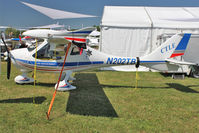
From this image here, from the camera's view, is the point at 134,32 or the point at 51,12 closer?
the point at 51,12

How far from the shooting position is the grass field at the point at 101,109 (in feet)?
13.4

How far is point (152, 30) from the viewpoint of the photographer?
11898 millimetres

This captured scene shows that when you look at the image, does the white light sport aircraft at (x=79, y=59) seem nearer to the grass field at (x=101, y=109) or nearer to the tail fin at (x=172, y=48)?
the tail fin at (x=172, y=48)

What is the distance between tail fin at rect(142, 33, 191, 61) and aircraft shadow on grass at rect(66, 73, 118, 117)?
8.80 ft

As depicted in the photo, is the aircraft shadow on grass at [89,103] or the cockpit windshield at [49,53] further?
the cockpit windshield at [49,53]

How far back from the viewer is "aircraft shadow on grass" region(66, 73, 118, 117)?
4.95 m

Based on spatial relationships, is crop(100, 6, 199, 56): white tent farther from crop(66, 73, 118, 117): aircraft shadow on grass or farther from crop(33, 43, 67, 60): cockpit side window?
crop(33, 43, 67, 60): cockpit side window

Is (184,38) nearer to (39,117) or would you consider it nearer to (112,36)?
(112,36)

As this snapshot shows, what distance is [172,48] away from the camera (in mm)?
7160

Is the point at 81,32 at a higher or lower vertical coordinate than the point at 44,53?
higher

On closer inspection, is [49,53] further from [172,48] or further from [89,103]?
[172,48]

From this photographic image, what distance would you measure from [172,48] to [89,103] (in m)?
4.29

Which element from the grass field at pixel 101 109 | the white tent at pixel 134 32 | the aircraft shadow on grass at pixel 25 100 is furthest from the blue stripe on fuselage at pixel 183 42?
the aircraft shadow on grass at pixel 25 100

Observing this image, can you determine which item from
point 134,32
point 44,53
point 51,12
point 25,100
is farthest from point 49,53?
point 134,32
